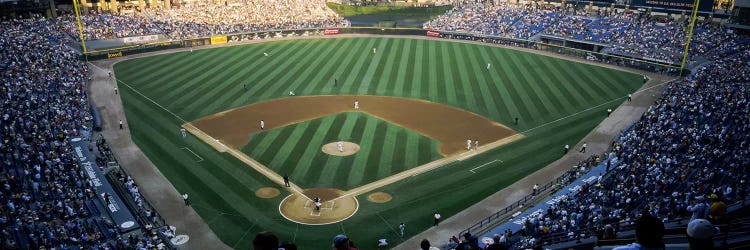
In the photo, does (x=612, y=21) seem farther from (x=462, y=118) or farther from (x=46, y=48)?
(x=46, y=48)

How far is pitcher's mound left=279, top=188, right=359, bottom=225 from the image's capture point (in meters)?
25.3

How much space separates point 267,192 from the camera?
27.9 metres

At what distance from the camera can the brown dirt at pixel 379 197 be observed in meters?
27.1

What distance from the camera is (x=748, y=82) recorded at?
3344cm

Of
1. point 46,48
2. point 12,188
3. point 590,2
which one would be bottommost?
point 12,188

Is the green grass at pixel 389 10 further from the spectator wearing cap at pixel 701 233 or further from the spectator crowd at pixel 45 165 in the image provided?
the spectator wearing cap at pixel 701 233

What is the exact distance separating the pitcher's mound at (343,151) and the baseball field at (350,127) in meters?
0.13

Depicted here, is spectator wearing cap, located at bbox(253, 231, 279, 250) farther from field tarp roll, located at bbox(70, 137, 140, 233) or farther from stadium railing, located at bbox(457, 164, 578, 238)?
field tarp roll, located at bbox(70, 137, 140, 233)

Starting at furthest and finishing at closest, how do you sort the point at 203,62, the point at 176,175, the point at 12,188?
the point at 203,62, the point at 176,175, the point at 12,188

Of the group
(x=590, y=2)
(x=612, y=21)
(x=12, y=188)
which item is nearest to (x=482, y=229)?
(x=12, y=188)

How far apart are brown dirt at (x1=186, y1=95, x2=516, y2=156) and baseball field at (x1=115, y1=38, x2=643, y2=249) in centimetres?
16

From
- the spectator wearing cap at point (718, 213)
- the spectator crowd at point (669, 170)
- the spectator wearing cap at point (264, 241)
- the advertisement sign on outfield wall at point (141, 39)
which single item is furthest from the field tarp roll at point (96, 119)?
the spectator wearing cap at point (718, 213)

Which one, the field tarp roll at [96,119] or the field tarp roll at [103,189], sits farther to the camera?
the field tarp roll at [96,119]

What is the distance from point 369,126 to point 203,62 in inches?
1104
